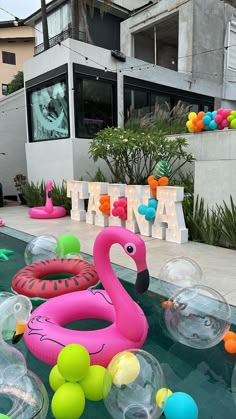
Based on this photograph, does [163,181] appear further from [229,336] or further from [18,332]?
[18,332]

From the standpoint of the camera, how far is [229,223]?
207 inches

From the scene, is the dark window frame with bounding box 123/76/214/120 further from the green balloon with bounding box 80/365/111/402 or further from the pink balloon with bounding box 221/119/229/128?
the green balloon with bounding box 80/365/111/402

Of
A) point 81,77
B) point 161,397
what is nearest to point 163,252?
point 161,397

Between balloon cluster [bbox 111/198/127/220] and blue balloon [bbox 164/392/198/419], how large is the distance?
16.0 feet

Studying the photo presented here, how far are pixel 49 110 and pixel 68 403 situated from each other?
9861mm

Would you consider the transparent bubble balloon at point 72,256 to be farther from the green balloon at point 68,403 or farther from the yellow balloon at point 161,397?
the yellow balloon at point 161,397

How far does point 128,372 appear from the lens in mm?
1701

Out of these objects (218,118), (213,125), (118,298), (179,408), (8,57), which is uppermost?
(8,57)

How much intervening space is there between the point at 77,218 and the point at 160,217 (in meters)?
2.85

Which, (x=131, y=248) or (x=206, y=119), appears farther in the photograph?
(x=206, y=119)

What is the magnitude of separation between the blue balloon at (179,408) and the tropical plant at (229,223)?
3805 millimetres

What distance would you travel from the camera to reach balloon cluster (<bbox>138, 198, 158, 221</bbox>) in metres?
5.94

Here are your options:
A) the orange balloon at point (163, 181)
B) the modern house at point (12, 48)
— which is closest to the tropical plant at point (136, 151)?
the orange balloon at point (163, 181)

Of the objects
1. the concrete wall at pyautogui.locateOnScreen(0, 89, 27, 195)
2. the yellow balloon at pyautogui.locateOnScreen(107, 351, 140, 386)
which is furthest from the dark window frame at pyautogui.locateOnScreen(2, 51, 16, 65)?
the yellow balloon at pyautogui.locateOnScreen(107, 351, 140, 386)
